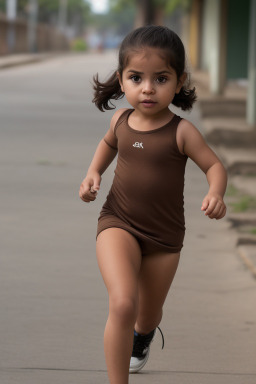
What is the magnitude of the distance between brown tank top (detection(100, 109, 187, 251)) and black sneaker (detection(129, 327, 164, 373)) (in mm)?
503

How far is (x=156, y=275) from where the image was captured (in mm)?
3773

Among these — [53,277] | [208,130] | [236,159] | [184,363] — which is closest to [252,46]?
[208,130]

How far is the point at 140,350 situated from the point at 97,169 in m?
0.82

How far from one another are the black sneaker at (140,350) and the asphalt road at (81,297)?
0.19 feet

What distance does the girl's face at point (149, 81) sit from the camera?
3611 millimetres

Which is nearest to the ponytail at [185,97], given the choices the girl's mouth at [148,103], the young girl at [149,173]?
the young girl at [149,173]

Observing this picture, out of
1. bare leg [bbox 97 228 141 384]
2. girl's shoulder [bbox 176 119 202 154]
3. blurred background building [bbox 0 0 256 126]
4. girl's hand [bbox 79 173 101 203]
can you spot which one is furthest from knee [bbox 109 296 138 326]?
blurred background building [bbox 0 0 256 126]

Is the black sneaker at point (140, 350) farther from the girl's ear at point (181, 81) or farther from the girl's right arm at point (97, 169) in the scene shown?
the girl's ear at point (181, 81)

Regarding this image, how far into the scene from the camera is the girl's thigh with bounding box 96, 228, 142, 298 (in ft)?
11.2

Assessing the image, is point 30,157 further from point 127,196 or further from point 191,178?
point 127,196

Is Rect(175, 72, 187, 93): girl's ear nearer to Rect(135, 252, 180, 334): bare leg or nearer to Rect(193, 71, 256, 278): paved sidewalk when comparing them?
Rect(135, 252, 180, 334): bare leg

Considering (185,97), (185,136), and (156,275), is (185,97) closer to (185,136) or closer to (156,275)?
(185,136)

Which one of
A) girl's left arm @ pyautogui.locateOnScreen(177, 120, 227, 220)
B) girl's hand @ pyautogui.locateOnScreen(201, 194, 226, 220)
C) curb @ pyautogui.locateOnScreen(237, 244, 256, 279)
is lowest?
curb @ pyautogui.locateOnScreen(237, 244, 256, 279)

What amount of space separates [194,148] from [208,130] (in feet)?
32.4
